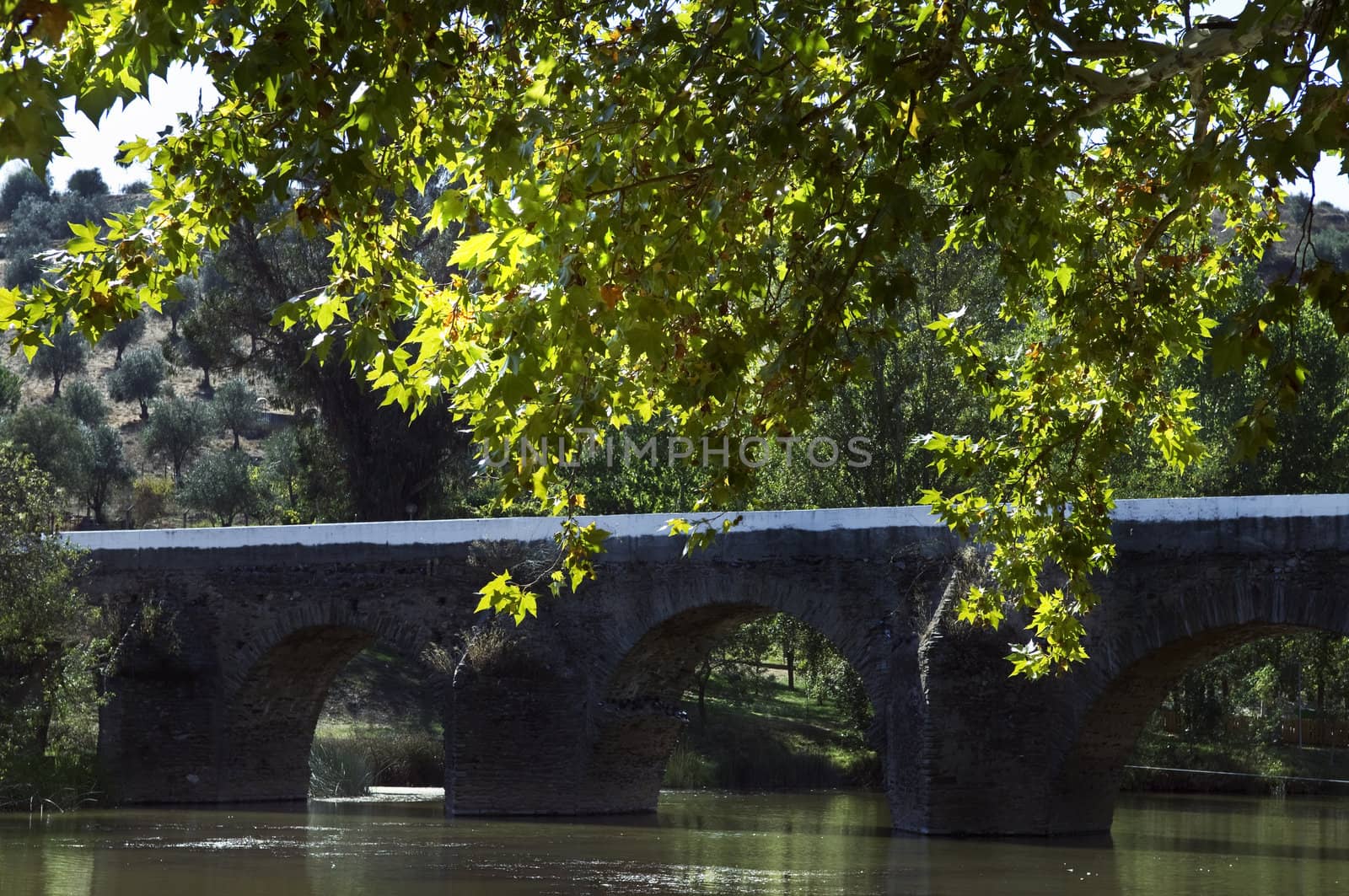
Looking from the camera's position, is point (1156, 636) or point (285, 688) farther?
point (285, 688)

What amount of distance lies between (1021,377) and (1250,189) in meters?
1.42

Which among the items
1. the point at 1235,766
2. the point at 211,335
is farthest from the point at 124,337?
the point at 1235,766

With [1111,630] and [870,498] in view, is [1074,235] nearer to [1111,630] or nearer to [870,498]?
[1111,630]

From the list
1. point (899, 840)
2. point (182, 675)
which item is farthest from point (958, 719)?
point (182, 675)

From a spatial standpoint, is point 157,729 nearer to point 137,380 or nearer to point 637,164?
point 637,164

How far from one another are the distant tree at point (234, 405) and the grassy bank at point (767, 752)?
1104 inches

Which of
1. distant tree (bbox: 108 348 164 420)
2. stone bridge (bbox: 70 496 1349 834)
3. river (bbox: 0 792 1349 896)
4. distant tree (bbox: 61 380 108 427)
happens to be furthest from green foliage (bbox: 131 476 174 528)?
river (bbox: 0 792 1349 896)

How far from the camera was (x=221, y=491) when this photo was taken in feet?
142

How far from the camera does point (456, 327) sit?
605cm

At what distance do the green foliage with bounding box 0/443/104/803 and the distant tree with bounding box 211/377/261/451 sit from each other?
1320 inches

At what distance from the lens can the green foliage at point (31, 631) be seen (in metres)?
17.7

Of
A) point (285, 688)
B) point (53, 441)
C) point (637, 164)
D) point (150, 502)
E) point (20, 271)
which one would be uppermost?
point (20, 271)

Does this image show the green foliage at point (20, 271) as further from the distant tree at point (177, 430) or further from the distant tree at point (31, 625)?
the distant tree at point (31, 625)

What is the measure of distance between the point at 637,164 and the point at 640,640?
11678mm
